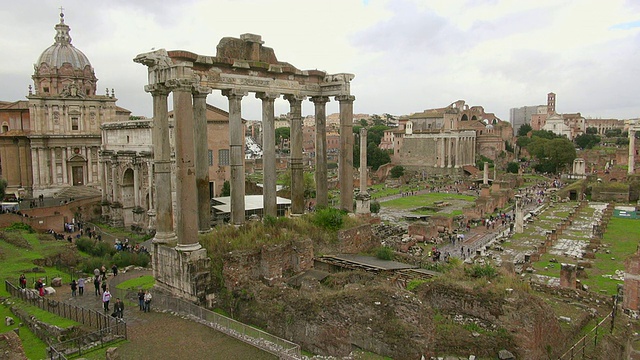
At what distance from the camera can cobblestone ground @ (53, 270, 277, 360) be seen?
10.4m

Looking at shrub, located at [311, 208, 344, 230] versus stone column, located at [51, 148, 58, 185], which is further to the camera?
stone column, located at [51, 148, 58, 185]

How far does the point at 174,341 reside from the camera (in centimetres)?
1113

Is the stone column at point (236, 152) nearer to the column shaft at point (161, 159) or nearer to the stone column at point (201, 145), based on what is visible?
the stone column at point (201, 145)

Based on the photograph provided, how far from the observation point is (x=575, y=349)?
1088cm

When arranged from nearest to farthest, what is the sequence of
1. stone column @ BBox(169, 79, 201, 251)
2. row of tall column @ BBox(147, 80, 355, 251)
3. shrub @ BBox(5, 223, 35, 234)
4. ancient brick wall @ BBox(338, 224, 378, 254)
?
stone column @ BBox(169, 79, 201, 251), row of tall column @ BBox(147, 80, 355, 251), ancient brick wall @ BBox(338, 224, 378, 254), shrub @ BBox(5, 223, 35, 234)

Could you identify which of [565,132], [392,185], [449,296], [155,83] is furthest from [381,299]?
[565,132]

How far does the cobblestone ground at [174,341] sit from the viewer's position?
10.4 metres

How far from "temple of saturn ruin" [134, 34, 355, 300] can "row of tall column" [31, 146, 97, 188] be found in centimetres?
2978

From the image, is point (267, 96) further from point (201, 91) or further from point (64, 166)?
point (64, 166)

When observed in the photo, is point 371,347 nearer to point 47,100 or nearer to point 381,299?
point 381,299

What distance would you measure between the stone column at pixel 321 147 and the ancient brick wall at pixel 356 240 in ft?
6.78

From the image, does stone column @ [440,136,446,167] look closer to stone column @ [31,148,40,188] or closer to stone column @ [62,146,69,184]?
stone column @ [62,146,69,184]

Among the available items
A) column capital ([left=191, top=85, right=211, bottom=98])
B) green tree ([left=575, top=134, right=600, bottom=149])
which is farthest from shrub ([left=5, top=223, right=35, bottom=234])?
green tree ([left=575, top=134, right=600, bottom=149])

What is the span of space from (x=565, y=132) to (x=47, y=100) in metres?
122
